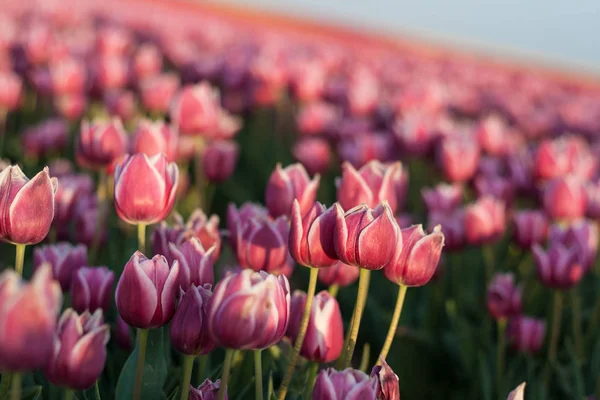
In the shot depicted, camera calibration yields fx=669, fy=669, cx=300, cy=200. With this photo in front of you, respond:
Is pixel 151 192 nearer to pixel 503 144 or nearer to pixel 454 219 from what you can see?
pixel 454 219

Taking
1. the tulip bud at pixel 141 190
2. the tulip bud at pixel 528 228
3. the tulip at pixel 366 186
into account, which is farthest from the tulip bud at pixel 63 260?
the tulip bud at pixel 528 228

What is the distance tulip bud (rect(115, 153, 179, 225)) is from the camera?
→ 5.04 feet

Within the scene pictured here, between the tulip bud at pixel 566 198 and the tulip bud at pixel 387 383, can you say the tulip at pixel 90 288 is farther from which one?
the tulip bud at pixel 566 198

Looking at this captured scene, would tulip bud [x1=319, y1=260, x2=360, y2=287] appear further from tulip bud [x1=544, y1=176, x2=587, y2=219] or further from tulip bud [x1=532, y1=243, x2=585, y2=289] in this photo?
Result: tulip bud [x1=544, y1=176, x2=587, y2=219]

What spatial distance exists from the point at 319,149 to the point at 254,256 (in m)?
2.02

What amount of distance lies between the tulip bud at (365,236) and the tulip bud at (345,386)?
0.23 meters

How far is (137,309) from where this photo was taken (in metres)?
1.23

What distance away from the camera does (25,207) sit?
4.14 ft

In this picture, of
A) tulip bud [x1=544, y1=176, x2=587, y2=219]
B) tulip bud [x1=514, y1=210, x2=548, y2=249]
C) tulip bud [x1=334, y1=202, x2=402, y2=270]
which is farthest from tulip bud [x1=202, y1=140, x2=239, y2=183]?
tulip bud [x1=334, y1=202, x2=402, y2=270]

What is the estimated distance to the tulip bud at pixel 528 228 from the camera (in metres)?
2.60

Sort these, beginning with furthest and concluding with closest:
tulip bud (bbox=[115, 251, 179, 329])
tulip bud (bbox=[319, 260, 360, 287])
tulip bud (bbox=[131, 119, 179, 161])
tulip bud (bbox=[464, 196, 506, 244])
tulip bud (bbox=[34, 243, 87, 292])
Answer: tulip bud (bbox=[464, 196, 506, 244])
tulip bud (bbox=[131, 119, 179, 161])
tulip bud (bbox=[319, 260, 360, 287])
tulip bud (bbox=[34, 243, 87, 292])
tulip bud (bbox=[115, 251, 179, 329])

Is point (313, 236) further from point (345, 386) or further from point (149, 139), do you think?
point (149, 139)

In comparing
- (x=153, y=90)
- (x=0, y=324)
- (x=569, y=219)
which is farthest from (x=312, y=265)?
(x=153, y=90)

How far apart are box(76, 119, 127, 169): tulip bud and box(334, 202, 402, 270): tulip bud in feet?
3.60
